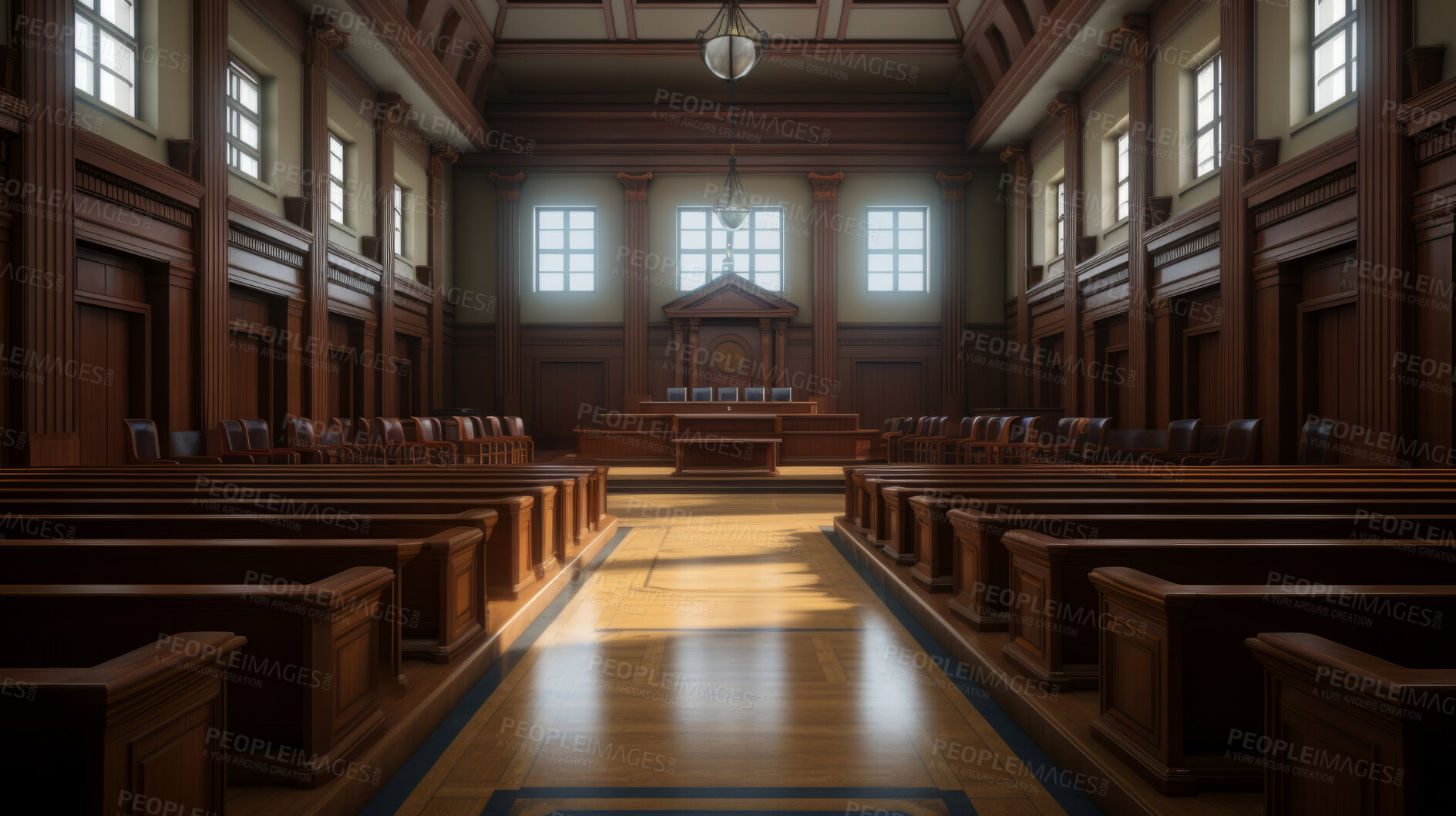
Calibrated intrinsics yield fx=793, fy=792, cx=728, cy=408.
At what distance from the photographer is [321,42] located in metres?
8.96

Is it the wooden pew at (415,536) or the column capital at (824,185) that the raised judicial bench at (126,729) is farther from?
the column capital at (824,185)

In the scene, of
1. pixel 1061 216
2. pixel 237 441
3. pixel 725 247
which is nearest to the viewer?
pixel 237 441

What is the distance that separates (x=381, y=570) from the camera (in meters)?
1.84

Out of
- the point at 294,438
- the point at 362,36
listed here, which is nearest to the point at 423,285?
the point at 362,36

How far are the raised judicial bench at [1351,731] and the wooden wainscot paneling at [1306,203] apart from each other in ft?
20.8

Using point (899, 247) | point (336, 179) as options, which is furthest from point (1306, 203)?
point (336, 179)

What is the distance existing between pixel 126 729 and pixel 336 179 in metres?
10.3

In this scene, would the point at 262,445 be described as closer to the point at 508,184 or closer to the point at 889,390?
the point at 508,184

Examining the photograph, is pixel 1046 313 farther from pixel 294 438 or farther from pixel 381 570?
pixel 381 570

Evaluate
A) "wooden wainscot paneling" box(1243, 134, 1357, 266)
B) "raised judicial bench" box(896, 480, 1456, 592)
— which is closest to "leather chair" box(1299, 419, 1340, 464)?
"wooden wainscot paneling" box(1243, 134, 1357, 266)

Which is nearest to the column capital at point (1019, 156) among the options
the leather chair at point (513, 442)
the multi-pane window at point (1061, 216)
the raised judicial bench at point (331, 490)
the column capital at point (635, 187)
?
the multi-pane window at point (1061, 216)

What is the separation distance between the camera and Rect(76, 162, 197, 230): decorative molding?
5809mm

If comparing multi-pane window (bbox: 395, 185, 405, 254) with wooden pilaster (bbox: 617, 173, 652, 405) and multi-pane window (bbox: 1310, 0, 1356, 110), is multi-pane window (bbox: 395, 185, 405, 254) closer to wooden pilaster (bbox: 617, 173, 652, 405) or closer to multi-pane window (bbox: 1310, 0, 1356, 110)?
wooden pilaster (bbox: 617, 173, 652, 405)

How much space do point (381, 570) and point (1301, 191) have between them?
7.55 m
